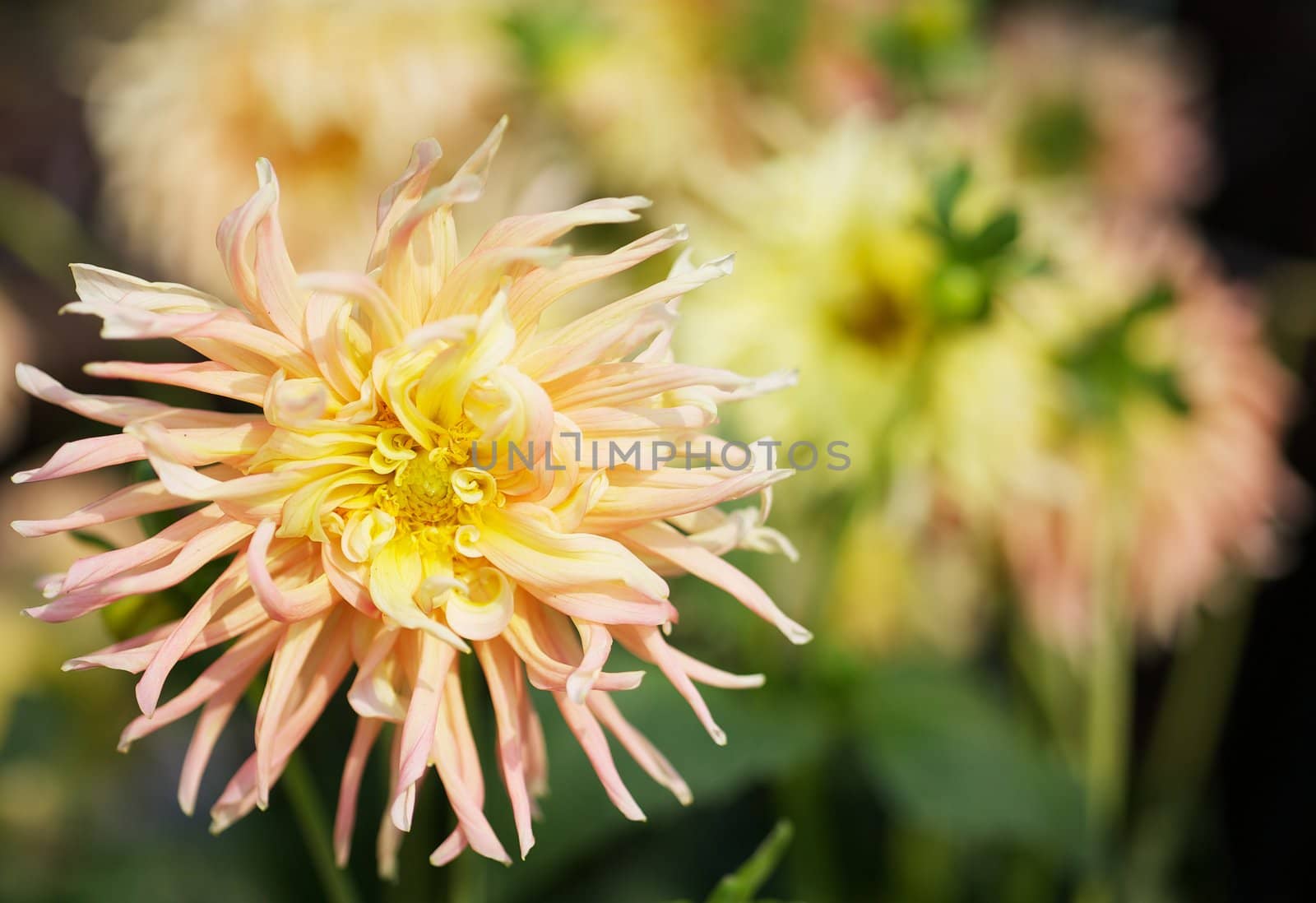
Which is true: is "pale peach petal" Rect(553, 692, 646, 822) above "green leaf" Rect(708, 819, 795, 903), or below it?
above

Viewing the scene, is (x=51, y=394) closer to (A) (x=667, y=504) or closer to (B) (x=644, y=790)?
(A) (x=667, y=504)

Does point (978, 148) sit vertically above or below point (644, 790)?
above

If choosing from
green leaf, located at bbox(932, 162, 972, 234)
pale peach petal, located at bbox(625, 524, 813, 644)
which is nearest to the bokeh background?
green leaf, located at bbox(932, 162, 972, 234)

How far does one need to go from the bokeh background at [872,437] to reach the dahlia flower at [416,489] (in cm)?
6

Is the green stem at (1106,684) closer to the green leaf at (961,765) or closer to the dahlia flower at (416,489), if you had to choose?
the green leaf at (961,765)

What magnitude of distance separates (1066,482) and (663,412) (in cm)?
31

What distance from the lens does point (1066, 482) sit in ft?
1.59

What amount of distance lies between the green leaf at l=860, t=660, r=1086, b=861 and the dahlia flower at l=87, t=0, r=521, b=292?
0.36m

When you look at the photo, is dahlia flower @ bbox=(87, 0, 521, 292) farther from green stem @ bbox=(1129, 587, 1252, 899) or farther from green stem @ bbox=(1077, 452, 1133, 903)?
green stem @ bbox=(1129, 587, 1252, 899)

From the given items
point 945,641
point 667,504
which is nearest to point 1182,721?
point 945,641

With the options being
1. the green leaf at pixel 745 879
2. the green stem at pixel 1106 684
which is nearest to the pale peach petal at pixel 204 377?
the green leaf at pixel 745 879

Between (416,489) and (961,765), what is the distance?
0.95 ft

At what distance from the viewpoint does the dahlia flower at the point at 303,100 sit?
60 cm

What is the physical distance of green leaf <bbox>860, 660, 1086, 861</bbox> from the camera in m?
0.41
